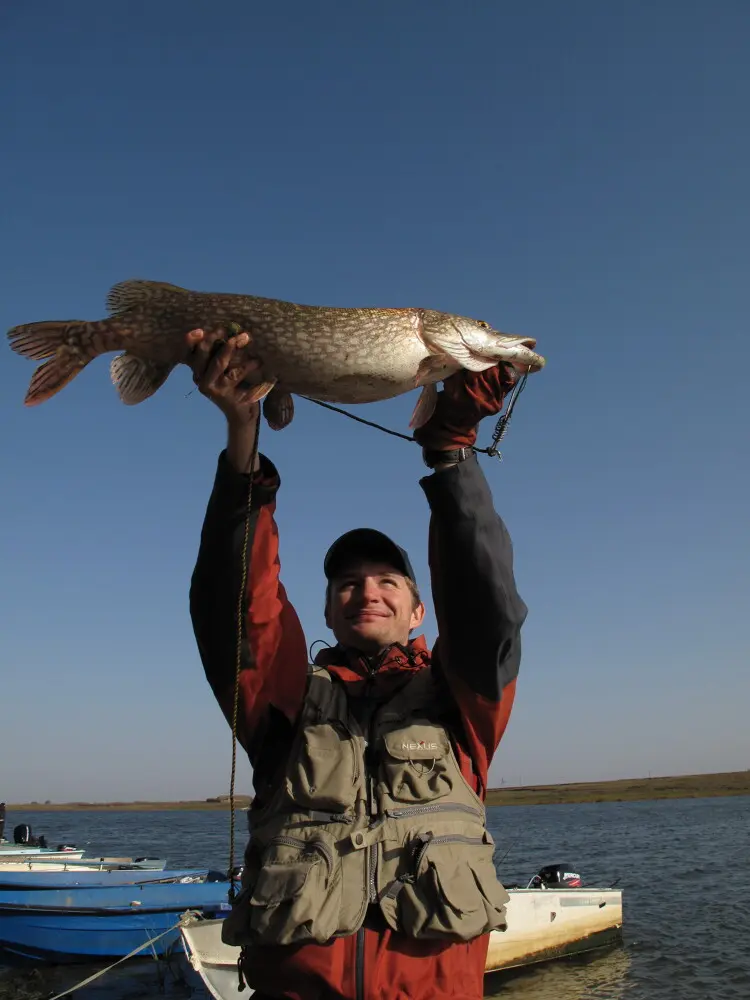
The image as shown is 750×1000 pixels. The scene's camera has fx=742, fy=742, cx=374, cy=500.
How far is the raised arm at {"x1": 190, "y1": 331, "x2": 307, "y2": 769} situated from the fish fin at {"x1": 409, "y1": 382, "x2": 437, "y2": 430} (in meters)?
0.69

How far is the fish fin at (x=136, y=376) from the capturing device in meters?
3.40

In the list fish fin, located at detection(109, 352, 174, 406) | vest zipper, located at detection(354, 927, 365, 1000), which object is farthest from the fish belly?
vest zipper, located at detection(354, 927, 365, 1000)

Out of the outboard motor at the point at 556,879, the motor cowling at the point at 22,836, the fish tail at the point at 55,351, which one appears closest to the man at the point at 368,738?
the fish tail at the point at 55,351

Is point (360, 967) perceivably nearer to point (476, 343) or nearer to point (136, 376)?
point (136, 376)

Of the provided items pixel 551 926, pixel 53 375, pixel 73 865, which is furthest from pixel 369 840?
pixel 73 865

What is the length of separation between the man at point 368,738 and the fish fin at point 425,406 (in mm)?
94

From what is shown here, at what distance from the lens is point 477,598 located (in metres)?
2.70

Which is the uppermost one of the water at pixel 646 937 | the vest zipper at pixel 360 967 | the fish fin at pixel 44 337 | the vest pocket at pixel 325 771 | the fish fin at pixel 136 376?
the fish fin at pixel 44 337

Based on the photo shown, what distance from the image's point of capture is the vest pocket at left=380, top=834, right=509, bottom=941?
8.02 ft

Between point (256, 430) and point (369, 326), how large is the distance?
2.71ft

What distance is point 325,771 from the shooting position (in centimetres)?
271

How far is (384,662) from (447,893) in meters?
0.94

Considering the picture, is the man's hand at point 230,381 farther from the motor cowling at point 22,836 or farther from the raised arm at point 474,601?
the motor cowling at point 22,836

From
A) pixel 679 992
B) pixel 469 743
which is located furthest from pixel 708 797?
pixel 469 743
